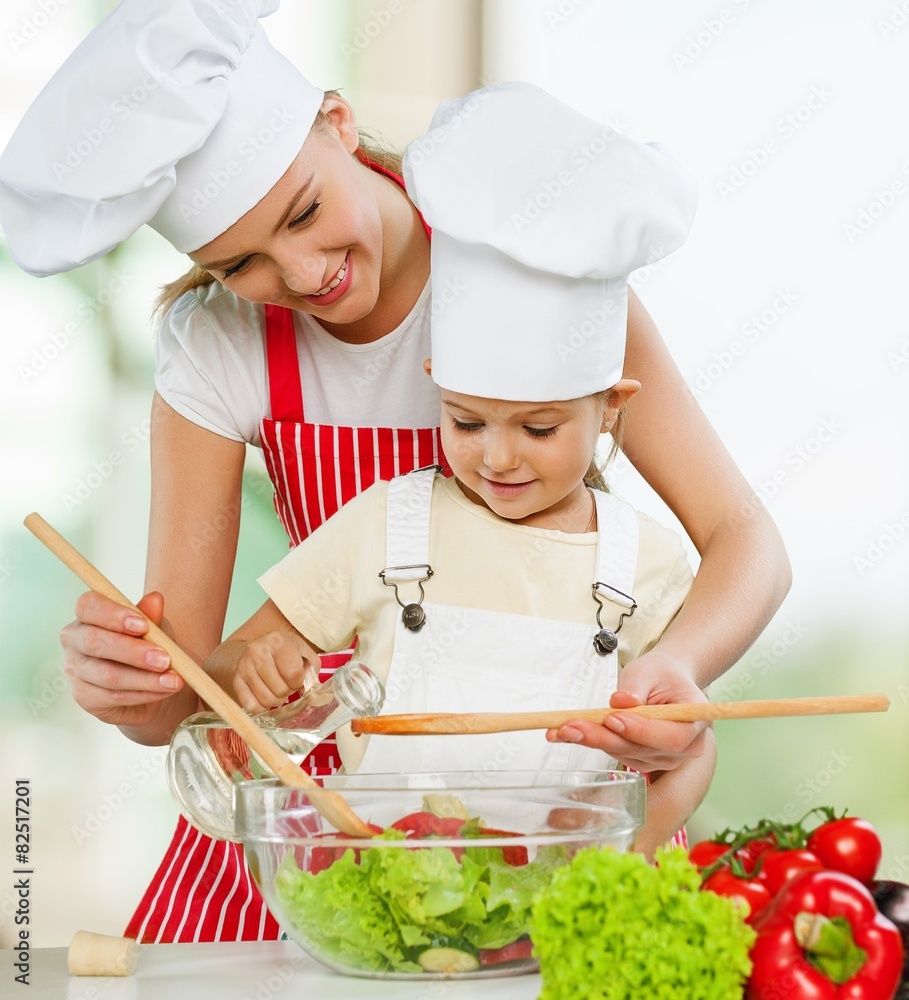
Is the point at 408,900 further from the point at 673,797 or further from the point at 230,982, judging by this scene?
the point at 673,797

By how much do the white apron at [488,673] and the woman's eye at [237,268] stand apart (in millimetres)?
298

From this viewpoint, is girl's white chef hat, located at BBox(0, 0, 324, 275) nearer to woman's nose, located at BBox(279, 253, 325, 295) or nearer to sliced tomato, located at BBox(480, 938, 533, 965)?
woman's nose, located at BBox(279, 253, 325, 295)

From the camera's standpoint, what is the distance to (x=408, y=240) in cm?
126

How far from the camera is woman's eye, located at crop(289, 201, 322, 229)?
3.52 feet

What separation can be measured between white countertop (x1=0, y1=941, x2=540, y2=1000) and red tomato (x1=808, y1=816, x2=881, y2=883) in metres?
0.19

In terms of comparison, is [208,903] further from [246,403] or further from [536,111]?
[536,111]

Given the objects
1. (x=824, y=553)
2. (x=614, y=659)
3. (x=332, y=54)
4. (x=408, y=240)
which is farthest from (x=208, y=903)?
(x=332, y=54)

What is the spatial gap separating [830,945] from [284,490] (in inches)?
34.3

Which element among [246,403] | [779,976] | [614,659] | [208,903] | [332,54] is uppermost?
[332,54]

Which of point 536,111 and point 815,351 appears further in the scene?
point 815,351

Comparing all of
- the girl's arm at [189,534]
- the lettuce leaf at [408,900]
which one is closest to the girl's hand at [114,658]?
the girl's arm at [189,534]

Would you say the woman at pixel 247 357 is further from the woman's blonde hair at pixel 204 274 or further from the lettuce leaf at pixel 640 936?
the lettuce leaf at pixel 640 936

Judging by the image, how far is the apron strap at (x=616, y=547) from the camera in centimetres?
111

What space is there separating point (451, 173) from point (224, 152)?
8.4 inches
